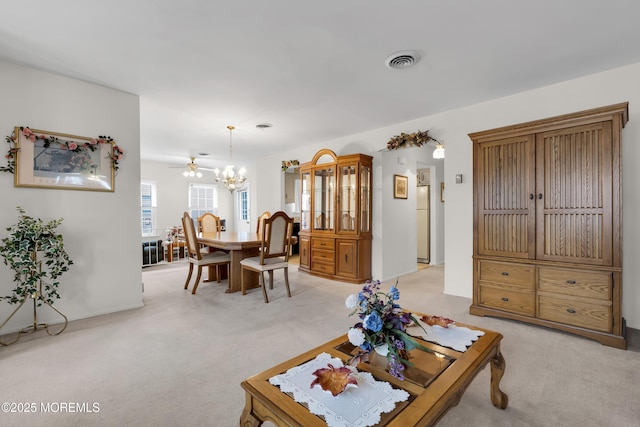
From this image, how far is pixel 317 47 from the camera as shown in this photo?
235cm

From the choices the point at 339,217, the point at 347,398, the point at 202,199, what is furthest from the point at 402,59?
the point at 202,199

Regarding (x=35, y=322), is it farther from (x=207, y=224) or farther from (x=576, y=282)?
(x=576, y=282)

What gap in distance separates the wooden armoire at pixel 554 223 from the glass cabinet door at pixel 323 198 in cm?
235

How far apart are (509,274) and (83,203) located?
14.4 feet

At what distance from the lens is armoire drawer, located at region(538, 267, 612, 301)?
2.40m

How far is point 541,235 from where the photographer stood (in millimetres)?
2715

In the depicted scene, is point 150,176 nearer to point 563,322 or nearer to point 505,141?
point 505,141

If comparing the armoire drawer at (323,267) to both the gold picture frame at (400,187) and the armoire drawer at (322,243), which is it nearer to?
the armoire drawer at (322,243)

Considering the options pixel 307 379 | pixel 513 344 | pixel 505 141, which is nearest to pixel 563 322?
pixel 513 344

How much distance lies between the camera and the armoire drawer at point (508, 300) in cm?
276

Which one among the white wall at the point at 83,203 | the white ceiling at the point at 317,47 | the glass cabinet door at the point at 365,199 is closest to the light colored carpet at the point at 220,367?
the white wall at the point at 83,203

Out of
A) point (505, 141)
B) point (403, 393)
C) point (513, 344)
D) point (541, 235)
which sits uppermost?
point (505, 141)

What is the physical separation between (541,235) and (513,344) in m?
1.05

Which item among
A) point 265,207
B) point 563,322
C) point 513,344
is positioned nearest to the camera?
point 513,344
